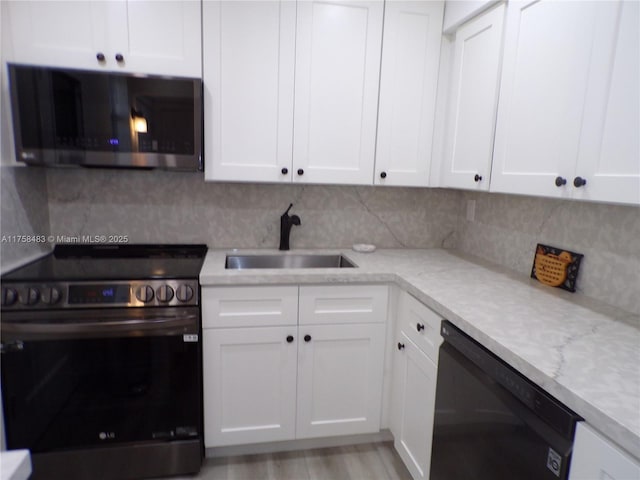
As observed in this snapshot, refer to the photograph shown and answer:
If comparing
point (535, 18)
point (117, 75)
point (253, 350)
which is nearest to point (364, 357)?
point (253, 350)

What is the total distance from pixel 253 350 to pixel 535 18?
1750 mm

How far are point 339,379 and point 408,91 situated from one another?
1.51 metres

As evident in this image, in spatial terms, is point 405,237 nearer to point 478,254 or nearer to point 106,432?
point 478,254

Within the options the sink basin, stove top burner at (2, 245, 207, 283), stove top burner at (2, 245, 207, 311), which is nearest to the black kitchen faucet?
the sink basin

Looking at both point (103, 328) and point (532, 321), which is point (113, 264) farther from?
point (532, 321)

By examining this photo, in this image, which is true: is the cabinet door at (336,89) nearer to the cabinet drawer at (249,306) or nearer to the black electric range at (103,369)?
the cabinet drawer at (249,306)

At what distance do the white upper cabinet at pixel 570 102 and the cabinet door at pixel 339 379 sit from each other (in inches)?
37.8

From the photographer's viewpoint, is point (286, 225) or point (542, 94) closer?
point (542, 94)

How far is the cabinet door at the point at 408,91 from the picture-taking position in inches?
75.3

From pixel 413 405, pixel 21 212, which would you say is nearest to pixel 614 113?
pixel 413 405

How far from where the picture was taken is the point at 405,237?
240cm

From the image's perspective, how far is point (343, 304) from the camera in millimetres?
1802

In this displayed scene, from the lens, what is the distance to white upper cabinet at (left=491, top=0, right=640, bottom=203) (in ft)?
3.48

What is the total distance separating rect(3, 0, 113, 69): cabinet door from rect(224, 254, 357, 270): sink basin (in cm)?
114
